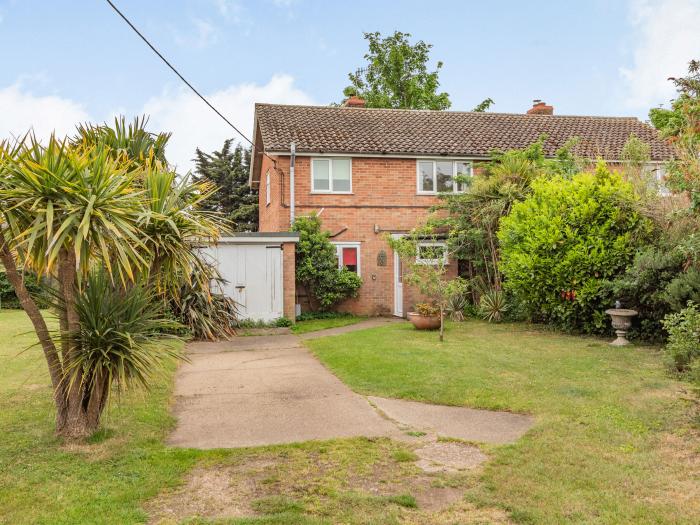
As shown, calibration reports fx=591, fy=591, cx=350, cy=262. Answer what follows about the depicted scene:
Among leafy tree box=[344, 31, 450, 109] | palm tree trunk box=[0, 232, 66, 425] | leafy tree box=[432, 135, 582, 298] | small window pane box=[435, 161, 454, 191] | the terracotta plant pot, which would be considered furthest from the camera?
leafy tree box=[344, 31, 450, 109]

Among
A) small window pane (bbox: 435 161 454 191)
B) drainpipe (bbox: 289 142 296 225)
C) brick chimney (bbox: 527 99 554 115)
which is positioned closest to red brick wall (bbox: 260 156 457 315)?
drainpipe (bbox: 289 142 296 225)

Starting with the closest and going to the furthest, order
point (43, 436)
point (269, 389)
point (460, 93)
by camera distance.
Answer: point (43, 436) < point (269, 389) < point (460, 93)

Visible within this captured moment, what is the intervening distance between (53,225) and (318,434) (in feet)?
11.0

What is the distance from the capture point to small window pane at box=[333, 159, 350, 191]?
769 inches

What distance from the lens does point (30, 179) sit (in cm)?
518

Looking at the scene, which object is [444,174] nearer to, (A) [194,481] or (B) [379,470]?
(B) [379,470]

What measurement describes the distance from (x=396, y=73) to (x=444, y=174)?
22277 millimetres

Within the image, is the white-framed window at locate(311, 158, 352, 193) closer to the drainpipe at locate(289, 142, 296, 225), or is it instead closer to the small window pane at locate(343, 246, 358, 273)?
the drainpipe at locate(289, 142, 296, 225)

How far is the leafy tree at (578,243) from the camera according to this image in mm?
13023

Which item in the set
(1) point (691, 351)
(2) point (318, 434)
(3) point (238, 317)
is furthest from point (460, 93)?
(2) point (318, 434)

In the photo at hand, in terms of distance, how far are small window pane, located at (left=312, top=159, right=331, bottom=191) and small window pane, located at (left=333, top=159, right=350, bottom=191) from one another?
30cm

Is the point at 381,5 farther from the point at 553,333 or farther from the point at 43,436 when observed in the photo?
the point at 43,436

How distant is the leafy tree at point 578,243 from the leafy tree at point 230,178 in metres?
27.1

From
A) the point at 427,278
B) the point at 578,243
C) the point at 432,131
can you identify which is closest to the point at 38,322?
the point at 427,278
